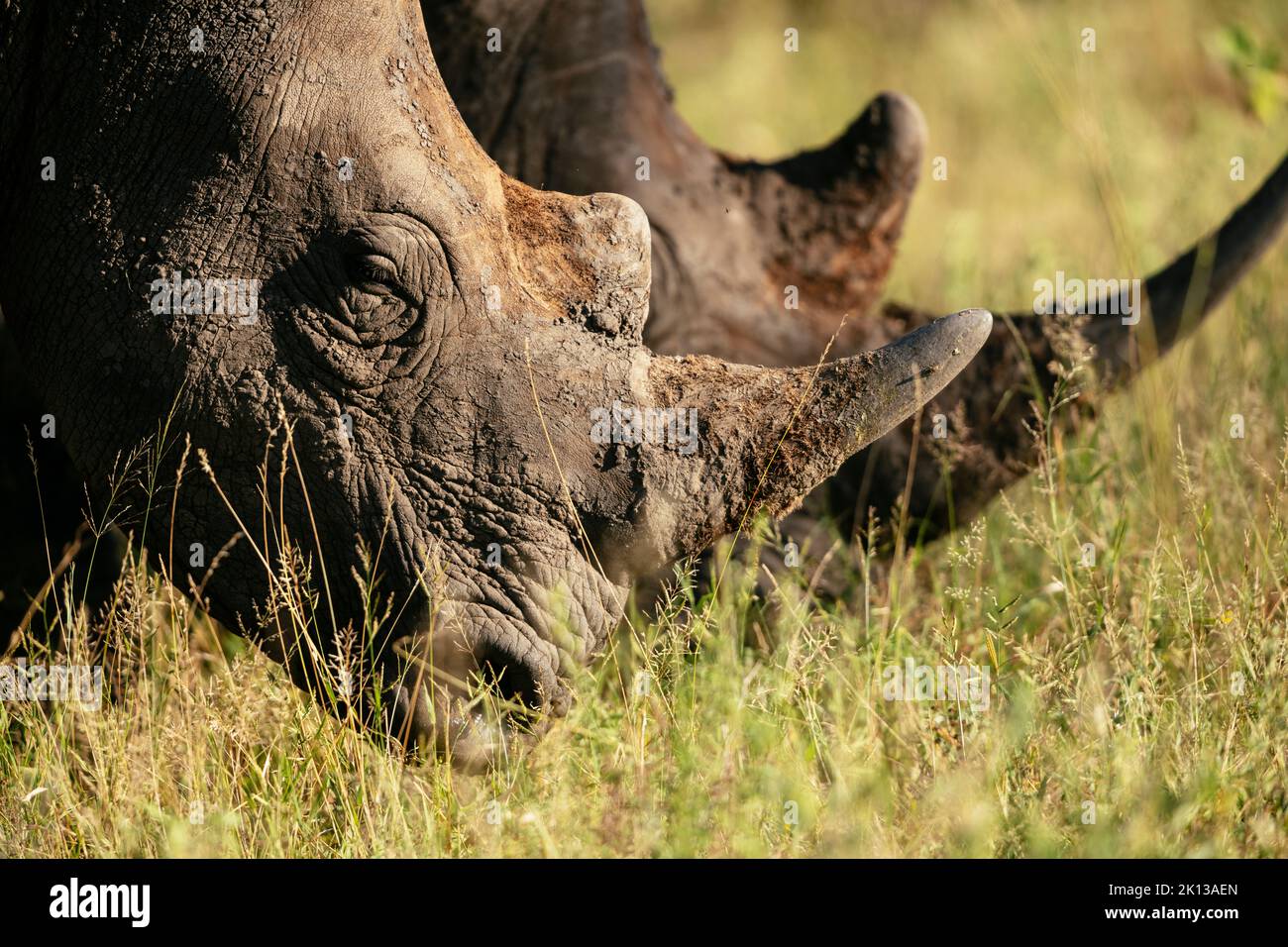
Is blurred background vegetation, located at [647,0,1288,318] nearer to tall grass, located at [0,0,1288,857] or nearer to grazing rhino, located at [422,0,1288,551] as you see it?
grazing rhino, located at [422,0,1288,551]

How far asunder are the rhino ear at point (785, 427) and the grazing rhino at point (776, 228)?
3.90 feet

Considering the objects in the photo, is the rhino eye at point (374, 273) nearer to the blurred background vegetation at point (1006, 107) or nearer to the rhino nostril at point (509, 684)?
the rhino nostril at point (509, 684)

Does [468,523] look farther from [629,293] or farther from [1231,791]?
[1231,791]

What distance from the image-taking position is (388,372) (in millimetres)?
3549

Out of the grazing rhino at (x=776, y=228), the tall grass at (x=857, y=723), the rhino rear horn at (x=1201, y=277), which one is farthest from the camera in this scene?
the grazing rhino at (x=776, y=228)

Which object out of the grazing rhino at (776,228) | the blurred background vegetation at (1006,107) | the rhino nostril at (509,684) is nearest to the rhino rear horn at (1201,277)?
the grazing rhino at (776,228)

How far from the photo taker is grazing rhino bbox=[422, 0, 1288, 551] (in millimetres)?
4820

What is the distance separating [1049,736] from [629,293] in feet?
4.59

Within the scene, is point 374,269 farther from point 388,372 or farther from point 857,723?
point 857,723

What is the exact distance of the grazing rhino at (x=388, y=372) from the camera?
3504mm

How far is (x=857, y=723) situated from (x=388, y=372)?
5.10 feet

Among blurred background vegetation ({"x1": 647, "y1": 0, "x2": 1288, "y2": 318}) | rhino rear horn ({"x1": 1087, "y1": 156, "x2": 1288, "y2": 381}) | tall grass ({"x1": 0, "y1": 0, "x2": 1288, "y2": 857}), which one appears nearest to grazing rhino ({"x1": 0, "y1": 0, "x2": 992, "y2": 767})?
tall grass ({"x1": 0, "y1": 0, "x2": 1288, "y2": 857})

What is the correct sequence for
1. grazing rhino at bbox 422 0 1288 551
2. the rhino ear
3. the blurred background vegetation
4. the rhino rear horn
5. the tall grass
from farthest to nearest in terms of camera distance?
the blurred background vegetation < grazing rhino at bbox 422 0 1288 551 < the rhino rear horn < the rhino ear < the tall grass
